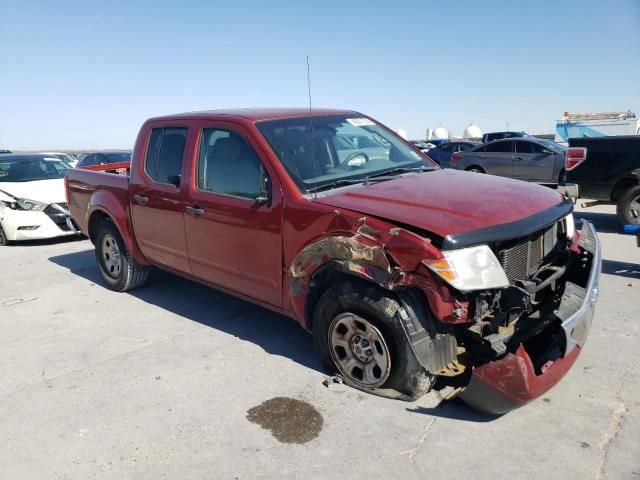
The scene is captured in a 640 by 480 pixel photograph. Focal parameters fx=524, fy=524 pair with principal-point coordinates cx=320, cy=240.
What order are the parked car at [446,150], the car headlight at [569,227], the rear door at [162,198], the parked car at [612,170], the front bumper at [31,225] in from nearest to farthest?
the car headlight at [569,227] → the rear door at [162,198] → the parked car at [612,170] → the front bumper at [31,225] → the parked car at [446,150]

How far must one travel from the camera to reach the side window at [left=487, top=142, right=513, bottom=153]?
49.8ft

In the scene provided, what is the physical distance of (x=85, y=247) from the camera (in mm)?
8531

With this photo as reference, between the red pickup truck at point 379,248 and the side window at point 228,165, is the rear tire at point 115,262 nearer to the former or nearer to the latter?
the red pickup truck at point 379,248

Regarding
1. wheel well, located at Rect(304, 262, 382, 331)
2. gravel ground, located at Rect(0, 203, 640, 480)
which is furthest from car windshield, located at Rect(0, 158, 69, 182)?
wheel well, located at Rect(304, 262, 382, 331)

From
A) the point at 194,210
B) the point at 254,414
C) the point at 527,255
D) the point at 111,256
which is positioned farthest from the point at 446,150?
the point at 254,414

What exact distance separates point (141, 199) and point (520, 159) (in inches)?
488

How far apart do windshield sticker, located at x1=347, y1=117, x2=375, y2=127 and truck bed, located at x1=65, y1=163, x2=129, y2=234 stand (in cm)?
238

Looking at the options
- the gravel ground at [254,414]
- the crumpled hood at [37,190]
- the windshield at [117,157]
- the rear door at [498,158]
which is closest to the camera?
the gravel ground at [254,414]

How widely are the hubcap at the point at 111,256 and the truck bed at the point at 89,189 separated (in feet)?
1.35

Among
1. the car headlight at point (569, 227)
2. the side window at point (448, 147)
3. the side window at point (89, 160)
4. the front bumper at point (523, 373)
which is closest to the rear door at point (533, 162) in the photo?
the side window at point (448, 147)

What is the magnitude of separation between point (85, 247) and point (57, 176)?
79.1 inches

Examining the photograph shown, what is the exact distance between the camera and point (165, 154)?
480 centimetres

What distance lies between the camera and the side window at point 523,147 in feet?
48.6

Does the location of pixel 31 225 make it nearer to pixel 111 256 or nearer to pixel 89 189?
pixel 89 189
